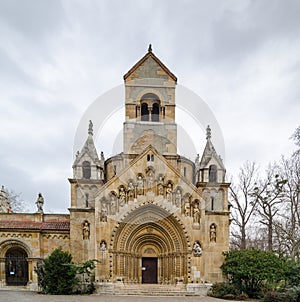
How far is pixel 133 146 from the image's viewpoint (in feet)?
91.6

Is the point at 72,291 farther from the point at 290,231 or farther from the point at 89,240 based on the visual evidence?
the point at 290,231

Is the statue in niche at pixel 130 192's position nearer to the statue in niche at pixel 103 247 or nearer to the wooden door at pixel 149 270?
the statue in niche at pixel 103 247

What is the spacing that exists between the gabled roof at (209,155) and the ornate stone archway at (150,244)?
504 centimetres

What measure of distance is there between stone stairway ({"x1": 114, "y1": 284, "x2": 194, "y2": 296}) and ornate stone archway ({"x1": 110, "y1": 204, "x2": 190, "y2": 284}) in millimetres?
677

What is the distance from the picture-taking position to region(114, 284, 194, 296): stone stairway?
70.9 ft

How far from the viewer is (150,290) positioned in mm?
22047

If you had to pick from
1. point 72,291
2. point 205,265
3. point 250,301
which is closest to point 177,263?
point 205,265

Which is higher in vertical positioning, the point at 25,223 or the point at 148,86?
the point at 148,86

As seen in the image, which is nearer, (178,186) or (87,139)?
(178,186)

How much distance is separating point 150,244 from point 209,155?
7.90 m

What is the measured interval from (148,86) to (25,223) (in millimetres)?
14240

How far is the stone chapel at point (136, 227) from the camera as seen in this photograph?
23016 millimetres

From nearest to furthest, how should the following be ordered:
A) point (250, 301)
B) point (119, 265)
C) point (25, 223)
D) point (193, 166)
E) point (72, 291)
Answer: point (250, 301) → point (72, 291) → point (119, 265) → point (25, 223) → point (193, 166)

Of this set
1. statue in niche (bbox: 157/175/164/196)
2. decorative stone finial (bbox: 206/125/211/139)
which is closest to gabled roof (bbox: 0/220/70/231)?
statue in niche (bbox: 157/175/164/196)
